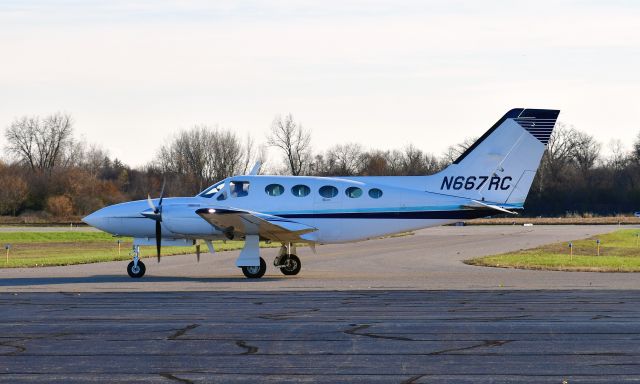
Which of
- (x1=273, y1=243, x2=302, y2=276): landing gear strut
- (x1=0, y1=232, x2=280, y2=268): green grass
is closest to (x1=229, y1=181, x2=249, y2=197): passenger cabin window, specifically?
(x1=273, y1=243, x2=302, y2=276): landing gear strut

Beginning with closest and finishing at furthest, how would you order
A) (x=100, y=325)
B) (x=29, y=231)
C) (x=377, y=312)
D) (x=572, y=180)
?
(x=100, y=325) → (x=377, y=312) → (x=29, y=231) → (x=572, y=180)

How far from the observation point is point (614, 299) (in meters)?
20.7

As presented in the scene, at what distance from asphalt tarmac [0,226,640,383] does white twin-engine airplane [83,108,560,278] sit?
1.34 meters

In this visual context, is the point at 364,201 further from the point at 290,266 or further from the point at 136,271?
the point at 136,271

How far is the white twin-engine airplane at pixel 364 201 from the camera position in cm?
2836

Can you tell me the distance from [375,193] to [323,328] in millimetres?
12712

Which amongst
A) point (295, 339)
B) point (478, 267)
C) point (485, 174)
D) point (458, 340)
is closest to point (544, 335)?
point (458, 340)

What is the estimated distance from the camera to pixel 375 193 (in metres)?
28.6

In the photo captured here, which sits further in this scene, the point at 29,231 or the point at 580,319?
the point at 29,231

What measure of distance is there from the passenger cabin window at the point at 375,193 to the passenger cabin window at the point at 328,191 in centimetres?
100

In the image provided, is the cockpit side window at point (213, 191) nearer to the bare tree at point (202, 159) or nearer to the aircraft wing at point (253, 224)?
the aircraft wing at point (253, 224)

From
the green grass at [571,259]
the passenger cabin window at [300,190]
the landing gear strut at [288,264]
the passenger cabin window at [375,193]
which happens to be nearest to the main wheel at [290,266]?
the landing gear strut at [288,264]

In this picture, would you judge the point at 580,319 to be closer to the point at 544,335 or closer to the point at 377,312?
the point at 544,335

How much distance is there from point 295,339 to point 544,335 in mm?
3757
